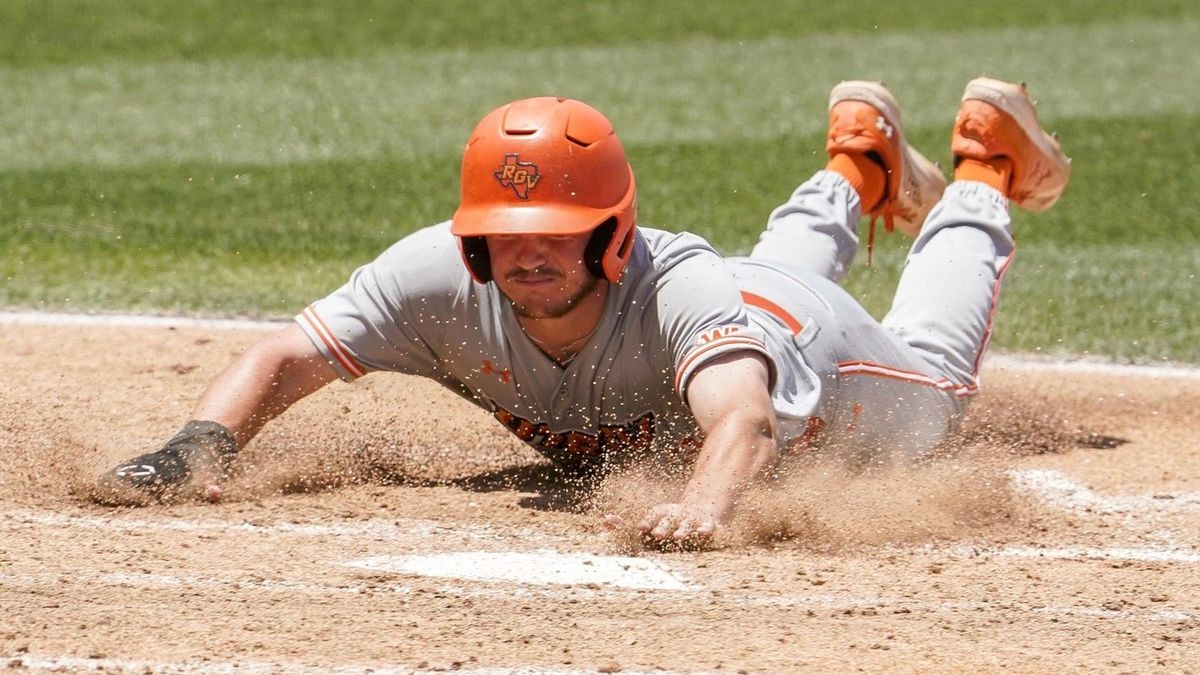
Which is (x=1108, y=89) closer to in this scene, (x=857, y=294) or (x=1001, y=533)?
(x=857, y=294)

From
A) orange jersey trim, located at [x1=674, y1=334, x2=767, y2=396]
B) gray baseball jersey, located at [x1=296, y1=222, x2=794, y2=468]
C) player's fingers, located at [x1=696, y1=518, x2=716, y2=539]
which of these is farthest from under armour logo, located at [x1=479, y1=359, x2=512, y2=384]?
player's fingers, located at [x1=696, y1=518, x2=716, y2=539]

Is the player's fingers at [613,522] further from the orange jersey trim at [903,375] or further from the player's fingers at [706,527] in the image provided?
the orange jersey trim at [903,375]

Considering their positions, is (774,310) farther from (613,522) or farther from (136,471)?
(136,471)

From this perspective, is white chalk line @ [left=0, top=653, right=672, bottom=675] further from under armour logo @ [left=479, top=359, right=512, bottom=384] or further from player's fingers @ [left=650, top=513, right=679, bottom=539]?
under armour logo @ [left=479, top=359, right=512, bottom=384]

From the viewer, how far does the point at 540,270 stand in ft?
12.9

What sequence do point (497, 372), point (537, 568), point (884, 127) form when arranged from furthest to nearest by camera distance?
point (884, 127)
point (497, 372)
point (537, 568)

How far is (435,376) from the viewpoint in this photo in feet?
14.7

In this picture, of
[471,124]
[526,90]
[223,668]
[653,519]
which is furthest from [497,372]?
[526,90]

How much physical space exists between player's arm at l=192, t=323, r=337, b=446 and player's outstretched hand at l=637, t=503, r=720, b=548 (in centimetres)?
103

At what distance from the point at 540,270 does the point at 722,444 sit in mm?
578

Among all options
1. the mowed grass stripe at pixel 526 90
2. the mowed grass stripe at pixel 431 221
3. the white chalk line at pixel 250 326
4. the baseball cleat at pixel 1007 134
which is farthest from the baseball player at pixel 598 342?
the mowed grass stripe at pixel 526 90

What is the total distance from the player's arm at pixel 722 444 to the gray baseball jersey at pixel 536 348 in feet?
0.30

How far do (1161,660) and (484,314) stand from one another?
5.79 feet

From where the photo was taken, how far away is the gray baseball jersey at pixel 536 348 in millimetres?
4090
